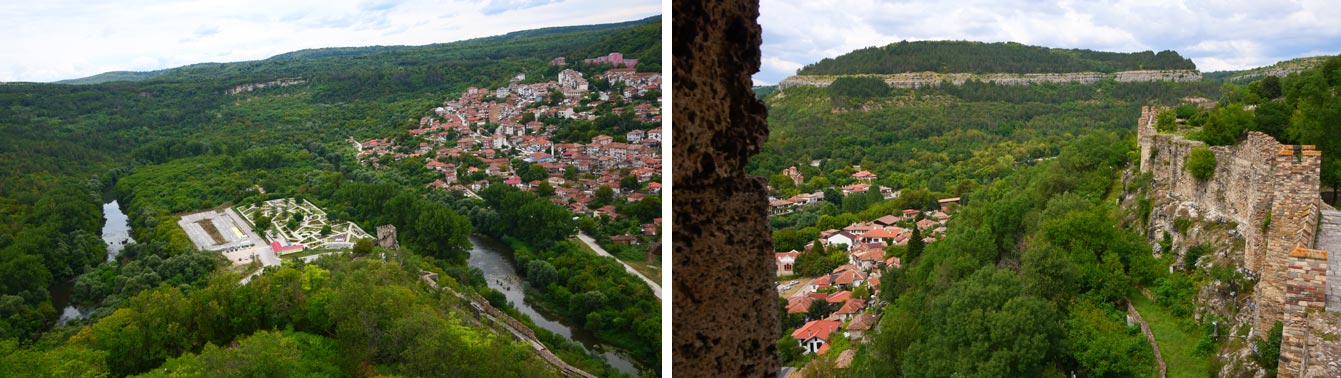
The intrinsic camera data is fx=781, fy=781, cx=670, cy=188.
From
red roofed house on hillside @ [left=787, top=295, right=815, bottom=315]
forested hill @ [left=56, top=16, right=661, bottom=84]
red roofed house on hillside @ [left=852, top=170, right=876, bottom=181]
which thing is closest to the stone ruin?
forested hill @ [left=56, top=16, right=661, bottom=84]

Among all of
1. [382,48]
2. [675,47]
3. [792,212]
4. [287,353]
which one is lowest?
[792,212]

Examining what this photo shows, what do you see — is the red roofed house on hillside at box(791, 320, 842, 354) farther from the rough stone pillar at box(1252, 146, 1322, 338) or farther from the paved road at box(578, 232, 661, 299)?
the rough stone pillar at box(1252, 146, 1322, 338)

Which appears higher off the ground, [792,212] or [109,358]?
[109,358]

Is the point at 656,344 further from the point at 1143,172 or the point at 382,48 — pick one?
the point at 382,48

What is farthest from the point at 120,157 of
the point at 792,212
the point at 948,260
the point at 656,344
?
the point at 792,212

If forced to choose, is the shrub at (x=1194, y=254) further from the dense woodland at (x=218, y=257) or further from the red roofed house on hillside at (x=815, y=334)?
the red roofed house on hillside at (x=815, y=334)

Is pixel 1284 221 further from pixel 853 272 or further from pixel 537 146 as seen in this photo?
pixel 853 272
